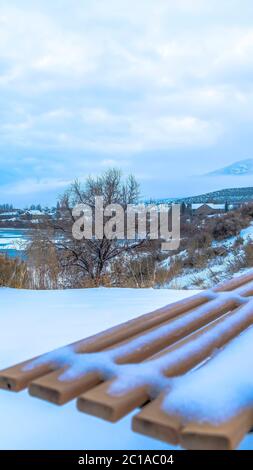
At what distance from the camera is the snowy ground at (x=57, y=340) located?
3.60 ft

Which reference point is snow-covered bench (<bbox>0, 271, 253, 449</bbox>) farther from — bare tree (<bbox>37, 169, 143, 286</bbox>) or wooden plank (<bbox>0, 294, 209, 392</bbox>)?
bare tree (<bbox>37, 169, 143, 286</bbox>)

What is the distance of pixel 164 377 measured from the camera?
0.88m

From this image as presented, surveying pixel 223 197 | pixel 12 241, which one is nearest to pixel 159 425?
pixel 12 241

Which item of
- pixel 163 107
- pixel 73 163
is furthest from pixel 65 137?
pixel 163 107

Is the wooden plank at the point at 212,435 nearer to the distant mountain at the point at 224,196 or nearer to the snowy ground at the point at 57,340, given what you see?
the snowy ground at the point at 57,340

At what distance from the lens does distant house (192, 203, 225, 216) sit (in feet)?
51.0

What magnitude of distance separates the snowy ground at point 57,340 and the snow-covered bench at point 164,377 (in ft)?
0.92

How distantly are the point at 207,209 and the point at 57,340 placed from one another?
1507 cm

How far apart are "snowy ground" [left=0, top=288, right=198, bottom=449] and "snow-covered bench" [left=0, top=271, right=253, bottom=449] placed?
11.1 inches

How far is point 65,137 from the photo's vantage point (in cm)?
1897

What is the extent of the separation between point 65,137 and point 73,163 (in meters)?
2.08

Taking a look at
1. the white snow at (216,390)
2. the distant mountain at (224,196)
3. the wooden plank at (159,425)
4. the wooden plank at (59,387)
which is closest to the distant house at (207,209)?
the distant mountain at (224,196)

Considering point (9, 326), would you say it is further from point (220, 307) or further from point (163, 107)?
point (163, 107)

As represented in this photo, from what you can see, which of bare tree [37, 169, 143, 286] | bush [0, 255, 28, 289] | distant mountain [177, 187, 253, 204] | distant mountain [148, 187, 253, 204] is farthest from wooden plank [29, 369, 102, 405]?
distant mountain [177, 187, 253, 204]
